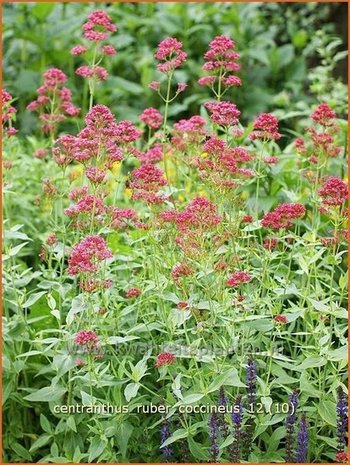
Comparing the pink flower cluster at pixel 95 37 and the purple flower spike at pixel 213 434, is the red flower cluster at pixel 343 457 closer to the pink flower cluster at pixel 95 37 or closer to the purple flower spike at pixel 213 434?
the purple flower spike at pixel 213 434

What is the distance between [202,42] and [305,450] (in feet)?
15.3

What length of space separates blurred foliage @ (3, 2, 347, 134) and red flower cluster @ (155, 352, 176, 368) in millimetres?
3654

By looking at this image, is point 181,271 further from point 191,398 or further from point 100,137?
point 100,137

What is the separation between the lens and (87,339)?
246 centimetres

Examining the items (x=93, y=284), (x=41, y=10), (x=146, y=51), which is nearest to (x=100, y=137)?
(x=93, y=284)

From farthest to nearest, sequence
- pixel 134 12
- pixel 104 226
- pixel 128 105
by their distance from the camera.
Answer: pixel 134 12, pixel 128 105, pixel 104 226

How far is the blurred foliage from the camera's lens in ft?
20.8

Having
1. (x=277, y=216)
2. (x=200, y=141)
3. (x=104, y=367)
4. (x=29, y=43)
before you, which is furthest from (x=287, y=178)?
(x=29, y=43)

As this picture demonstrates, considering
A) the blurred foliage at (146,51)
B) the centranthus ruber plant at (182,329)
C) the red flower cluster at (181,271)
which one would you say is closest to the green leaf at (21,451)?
the centranthus ruber plant at (182,329)

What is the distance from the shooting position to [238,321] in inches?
101

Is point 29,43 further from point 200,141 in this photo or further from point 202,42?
point 200,141

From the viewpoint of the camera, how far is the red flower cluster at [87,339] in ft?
8.09

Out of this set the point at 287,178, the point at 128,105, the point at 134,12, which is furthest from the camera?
the point at 134,12

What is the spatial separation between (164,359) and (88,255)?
0.38 meters
